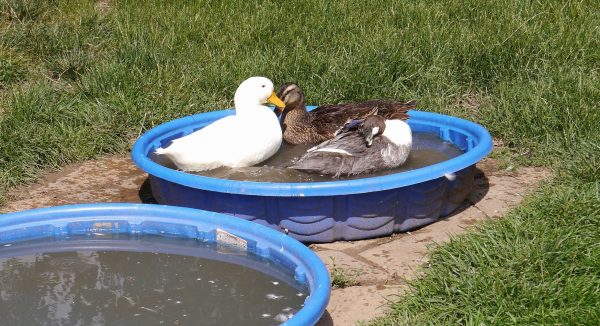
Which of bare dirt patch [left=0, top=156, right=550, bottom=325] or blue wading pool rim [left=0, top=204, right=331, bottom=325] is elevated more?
blue wading pool rim [left=0, top=204, right=331, bottom=325]

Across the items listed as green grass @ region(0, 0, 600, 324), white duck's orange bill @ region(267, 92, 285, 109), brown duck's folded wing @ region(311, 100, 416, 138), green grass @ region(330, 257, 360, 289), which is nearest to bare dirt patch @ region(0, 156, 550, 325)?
green grass @ region(330, 257, 360, 289)

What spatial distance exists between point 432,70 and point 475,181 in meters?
1.46

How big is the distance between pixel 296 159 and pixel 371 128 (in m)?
0.62

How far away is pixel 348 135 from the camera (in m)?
5.57

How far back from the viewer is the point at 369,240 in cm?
517

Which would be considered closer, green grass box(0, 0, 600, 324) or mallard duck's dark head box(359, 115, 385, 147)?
mallard duck's dark head box(359, 115, 385, 147)

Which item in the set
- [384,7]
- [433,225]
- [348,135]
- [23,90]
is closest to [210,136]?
[348,135]

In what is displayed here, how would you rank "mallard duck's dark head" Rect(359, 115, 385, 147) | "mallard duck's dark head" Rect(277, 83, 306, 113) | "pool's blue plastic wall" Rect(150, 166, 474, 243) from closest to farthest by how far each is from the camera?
"pool's blue plastic wall" Rect(150, 166, 474, 243) < "mallard duck's dark head" Rect(359, 115, 385, 147) < "mallard duck's dark head" Rect(277, 83, 306, 113)

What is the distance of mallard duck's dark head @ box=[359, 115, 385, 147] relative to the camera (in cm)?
547

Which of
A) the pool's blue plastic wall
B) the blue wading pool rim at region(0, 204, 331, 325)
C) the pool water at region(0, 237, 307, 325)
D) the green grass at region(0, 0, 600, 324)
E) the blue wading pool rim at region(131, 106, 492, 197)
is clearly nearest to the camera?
the pool water at region(0, 237, 307, 325)

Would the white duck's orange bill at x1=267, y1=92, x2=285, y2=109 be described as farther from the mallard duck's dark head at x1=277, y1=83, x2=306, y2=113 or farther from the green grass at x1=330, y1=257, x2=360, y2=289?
the green grass at x1=330, y1=257, x2=360, y2=289

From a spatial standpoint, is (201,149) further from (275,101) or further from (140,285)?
(140,285)

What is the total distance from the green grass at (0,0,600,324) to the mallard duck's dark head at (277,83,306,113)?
0.67 meters

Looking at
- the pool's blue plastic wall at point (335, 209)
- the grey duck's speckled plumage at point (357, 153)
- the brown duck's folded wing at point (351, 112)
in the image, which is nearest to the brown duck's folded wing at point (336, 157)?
the grey duck's speckled plumage at point (357, 153)
